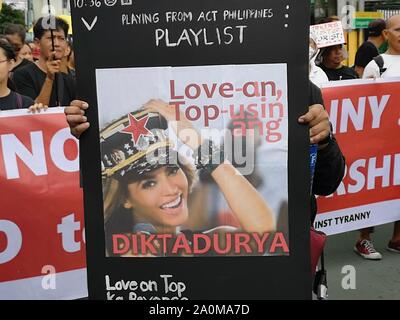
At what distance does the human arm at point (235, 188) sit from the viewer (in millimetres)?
2025

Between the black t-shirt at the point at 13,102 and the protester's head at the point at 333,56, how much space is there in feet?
9.68

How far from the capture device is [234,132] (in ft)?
6.62

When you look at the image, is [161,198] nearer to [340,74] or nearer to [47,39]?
[47,39]

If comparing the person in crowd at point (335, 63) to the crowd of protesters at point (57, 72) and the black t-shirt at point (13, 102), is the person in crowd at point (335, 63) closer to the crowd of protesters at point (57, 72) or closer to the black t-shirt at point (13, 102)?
the crowd of protesters at point (57, 72)

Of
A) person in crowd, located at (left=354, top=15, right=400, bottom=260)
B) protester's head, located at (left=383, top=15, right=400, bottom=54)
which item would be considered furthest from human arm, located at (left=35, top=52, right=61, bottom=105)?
protester's head, located at (left=383, top=15, right=400, bottom=54)

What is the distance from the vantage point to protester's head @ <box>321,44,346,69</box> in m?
5.69

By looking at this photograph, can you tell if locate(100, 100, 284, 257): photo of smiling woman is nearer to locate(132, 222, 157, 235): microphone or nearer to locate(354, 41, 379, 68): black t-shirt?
locate(132, 222, 157, 235): microphone

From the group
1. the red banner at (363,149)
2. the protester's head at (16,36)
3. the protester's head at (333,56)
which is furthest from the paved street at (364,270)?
the protester's head at (16,36)

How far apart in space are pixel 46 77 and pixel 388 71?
8.86 feet

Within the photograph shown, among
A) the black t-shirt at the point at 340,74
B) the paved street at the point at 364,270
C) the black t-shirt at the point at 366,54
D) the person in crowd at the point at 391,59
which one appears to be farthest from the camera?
the black t-shirt at the point at 366,54

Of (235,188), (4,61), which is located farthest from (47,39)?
(235,188)

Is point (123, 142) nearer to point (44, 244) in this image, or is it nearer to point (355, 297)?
point (44, 244)

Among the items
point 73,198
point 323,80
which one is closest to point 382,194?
point 323,80

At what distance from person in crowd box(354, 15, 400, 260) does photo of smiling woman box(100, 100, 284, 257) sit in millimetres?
3213
